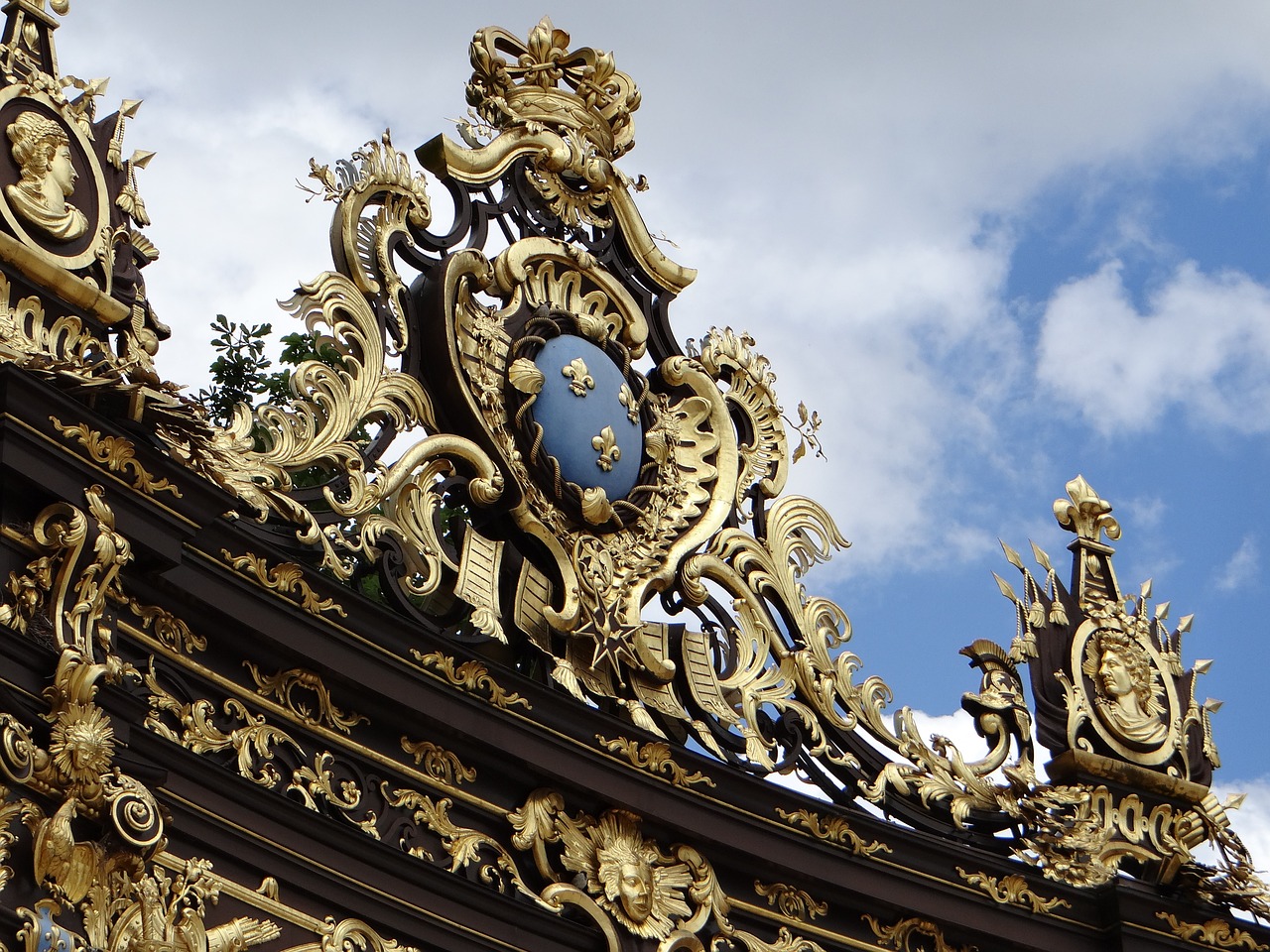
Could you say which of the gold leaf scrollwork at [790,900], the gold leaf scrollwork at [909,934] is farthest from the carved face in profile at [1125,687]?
the gold leaf scrollwork at [790,900]

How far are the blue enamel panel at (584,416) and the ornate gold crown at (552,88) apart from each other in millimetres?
1104

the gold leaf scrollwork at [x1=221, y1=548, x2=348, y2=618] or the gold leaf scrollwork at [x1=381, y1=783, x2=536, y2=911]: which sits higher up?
the gold leaf scrollwork at [x1=221, y1=548, x2=348, y2=618]

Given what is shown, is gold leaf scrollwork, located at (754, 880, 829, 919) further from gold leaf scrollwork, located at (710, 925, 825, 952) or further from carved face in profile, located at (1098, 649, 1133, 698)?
carved face in profile, located at (1098, 649, 1133, 698)

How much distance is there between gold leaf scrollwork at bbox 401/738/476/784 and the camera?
9781mm

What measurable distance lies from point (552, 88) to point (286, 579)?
10.7ft

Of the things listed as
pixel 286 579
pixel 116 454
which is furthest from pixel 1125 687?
pixel 116 454

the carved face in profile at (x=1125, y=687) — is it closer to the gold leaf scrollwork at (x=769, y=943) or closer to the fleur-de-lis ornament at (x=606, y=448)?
the gold leaf scrollwork at (x=769, y=943)

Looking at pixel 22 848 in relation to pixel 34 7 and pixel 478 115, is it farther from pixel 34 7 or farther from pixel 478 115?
pixel 478 115

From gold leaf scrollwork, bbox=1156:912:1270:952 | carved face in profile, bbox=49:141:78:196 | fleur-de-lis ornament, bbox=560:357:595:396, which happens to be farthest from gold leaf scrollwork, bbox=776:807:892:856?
carved face in profile, bbox=49:141:78:196

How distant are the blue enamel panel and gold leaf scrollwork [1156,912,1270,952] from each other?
3119 millimetres

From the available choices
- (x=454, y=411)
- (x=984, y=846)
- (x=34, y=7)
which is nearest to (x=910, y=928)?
(x=984, y=846)

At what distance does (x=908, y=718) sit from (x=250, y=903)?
3.62 metres

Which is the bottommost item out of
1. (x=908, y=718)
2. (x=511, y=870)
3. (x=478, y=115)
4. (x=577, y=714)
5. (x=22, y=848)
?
(x=22, y=848)

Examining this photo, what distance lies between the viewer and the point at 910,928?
11156mm
